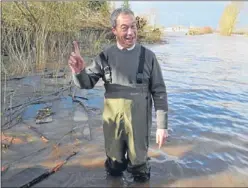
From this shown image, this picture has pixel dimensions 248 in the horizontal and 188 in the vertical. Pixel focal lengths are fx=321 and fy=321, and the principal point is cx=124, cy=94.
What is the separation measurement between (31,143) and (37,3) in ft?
22.0

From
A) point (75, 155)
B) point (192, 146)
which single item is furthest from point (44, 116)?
point (192, 146)

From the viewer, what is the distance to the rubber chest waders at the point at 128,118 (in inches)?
120

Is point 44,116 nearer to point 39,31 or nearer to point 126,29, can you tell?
point 126,29

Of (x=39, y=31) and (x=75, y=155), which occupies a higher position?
(x=39, y=31)

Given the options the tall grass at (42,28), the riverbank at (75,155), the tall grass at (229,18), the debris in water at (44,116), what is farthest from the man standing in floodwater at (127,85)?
the tall grass at (229,18)

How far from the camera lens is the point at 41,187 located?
3377 millimetres

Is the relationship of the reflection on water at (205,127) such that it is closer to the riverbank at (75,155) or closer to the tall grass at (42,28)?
the riverbank at (75,155)

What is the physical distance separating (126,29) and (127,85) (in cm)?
53

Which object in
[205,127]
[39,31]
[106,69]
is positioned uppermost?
[39,31]

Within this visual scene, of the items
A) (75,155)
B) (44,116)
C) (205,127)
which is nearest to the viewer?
(75,155)

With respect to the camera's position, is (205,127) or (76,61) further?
(205,127)

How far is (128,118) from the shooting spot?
10.1ft

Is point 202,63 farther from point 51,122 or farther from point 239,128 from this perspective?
point 51,122

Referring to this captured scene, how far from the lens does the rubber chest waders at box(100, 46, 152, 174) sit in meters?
3.04
